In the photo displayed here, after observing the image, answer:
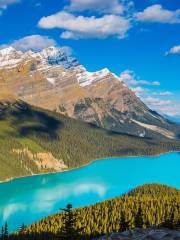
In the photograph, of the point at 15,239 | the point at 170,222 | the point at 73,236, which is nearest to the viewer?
the point at 73,236

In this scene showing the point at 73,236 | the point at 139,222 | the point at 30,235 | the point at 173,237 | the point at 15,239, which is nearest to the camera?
the point at 173,237

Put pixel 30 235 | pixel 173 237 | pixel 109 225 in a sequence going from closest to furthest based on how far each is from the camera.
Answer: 1. pixel 173 237
2. pixel 30 235
3. pixel 109 225

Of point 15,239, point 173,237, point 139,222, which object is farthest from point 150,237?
point 15,239

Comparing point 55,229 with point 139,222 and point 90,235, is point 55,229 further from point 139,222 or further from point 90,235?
point 139,222

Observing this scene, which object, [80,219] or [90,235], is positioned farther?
[80,219]

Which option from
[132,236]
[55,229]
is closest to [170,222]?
[132,236]

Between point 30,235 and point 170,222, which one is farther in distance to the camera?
point 30,235

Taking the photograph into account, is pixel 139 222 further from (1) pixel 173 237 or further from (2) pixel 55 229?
(1) pixel 173 237

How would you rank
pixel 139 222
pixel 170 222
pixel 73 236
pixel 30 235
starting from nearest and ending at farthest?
1. pixel 73 236
2. pixel 170 222
3. pixel 139 222
4. pixel 30 235
